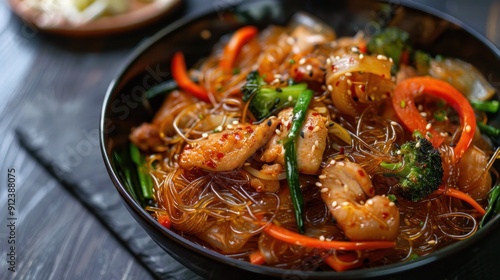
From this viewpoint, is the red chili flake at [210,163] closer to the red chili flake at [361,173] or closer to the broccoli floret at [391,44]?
the red chili flake at [361,173]

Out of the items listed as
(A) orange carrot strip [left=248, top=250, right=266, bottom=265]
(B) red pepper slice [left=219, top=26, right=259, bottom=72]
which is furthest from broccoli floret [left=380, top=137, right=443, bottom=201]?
(B) red pepper slice [left=219, top=26, right=259, bottom=72]

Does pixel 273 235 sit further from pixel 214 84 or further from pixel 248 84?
pixel 214 84

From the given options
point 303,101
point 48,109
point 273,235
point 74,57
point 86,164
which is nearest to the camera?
point 273,235

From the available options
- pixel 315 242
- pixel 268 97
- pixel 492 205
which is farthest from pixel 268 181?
pixel 492 205

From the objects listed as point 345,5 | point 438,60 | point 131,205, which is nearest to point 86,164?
point 131,205

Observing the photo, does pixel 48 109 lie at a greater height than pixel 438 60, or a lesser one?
greater
